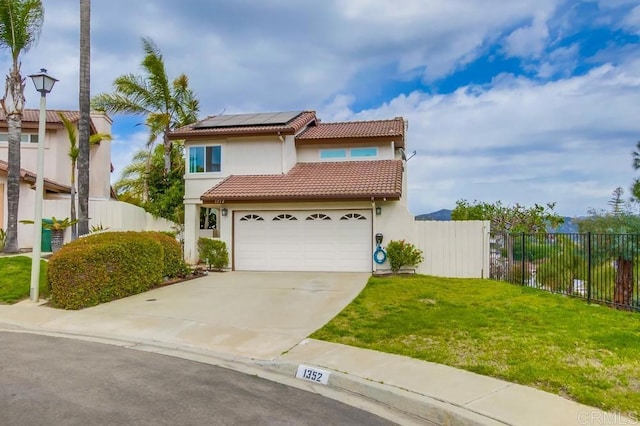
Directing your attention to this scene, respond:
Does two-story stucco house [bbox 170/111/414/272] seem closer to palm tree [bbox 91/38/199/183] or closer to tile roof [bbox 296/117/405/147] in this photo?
tile roof [bbox 296/117/405/147]

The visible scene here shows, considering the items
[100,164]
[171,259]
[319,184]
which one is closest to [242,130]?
[319,184]

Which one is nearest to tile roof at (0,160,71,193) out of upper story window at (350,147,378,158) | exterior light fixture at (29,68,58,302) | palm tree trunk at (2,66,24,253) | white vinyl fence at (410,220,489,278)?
palm tree trunk at (2,66,24,253)

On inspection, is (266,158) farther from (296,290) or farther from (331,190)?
(296,290)

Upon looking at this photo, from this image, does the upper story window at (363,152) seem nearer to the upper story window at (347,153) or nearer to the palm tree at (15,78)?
the upper story window at (347,153)

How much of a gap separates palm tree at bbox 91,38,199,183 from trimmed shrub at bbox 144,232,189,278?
9612 millimetres

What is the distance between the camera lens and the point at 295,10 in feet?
45.0

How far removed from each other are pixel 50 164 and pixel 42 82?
42.4 ft

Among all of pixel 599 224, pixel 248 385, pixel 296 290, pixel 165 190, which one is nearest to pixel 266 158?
pixel 165 190

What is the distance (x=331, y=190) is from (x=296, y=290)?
16.2ft

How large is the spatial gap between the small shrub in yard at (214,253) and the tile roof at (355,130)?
623 cm

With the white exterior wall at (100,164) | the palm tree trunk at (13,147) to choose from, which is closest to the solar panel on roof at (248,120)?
the palm tree trunk at (13,147)

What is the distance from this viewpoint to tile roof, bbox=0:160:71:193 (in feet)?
63.9

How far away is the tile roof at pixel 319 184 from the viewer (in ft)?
54.6

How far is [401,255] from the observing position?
1616cm
